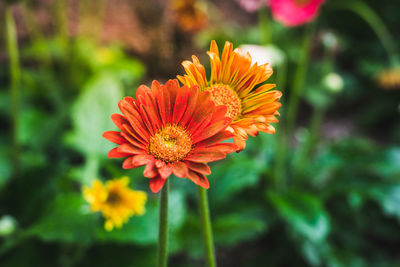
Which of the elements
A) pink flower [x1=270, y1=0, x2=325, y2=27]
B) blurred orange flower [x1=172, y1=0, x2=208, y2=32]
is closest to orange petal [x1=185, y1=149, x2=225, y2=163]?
pink flower [x1=270, y1=0, x2=325, y2=27]

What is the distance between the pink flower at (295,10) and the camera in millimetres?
1110

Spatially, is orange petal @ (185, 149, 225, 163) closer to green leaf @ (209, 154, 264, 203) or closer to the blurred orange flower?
green leaf @ (209, 154, 264, 203)

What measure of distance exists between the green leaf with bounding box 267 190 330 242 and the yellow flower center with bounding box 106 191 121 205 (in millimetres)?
532

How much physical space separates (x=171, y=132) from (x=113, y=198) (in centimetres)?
41

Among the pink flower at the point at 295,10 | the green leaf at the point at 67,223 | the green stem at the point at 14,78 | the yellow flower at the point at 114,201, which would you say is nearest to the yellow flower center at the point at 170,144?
the yellow flower at the point at 114,201

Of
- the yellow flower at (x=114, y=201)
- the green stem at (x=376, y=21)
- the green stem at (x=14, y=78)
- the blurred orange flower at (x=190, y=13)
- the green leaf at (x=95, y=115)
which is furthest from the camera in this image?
the green stem at (x=376, y=21)

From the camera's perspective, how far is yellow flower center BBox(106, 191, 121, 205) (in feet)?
2.49

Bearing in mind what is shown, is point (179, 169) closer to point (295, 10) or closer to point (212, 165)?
point (295, 10)

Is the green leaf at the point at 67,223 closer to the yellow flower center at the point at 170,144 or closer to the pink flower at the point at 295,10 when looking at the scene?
the yellow flower center at the point at 170,144

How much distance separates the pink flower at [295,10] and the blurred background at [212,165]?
0.15ft

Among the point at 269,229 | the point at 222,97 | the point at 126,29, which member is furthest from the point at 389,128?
the point at 222,97

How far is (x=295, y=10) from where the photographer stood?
116cm

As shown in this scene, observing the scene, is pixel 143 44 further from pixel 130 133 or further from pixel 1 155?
pixel 130 133

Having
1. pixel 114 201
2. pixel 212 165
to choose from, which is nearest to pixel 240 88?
pixel 114 201
